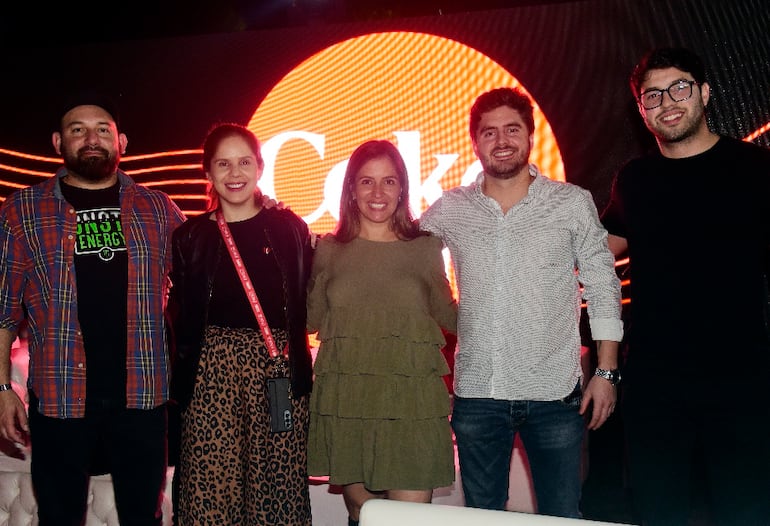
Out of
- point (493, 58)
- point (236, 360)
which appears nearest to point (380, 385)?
point (236, 360)

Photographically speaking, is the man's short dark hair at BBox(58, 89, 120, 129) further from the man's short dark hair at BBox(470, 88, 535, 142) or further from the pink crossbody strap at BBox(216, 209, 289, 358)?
the man's short dark hair at BBox(470, 88, 535, 142)

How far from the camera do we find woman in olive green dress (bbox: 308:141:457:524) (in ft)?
7.66

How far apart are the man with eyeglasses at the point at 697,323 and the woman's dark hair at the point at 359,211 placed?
792mm

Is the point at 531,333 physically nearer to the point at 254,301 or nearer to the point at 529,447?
the point at 529,447

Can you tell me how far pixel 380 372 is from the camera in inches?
92.3

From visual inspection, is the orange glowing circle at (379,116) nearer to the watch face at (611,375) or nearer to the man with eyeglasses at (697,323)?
the man with eyeglasses at (697,323)

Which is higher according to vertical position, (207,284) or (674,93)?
(674,93)

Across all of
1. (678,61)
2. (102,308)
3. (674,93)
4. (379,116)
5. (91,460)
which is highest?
(379,116)

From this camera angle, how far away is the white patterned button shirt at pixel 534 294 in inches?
90.7

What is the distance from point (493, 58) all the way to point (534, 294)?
2.07m

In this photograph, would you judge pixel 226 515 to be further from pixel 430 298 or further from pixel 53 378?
pixel 430 298

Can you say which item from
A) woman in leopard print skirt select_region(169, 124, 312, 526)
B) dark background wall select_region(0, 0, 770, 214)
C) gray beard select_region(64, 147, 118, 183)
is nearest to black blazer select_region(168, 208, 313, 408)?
woman in leopard print skirt select_region(169, 124, 312, 526)

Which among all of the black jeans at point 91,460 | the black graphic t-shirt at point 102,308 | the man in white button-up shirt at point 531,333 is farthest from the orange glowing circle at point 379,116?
the black jeans at point 91,460

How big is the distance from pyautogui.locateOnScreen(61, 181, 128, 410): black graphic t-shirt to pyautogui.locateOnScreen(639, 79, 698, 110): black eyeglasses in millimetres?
1844
